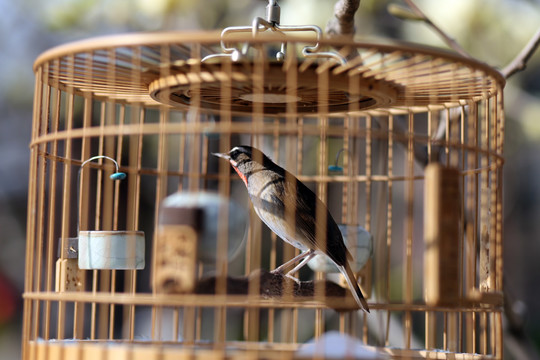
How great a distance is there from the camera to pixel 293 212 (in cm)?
547

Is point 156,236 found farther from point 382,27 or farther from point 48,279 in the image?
point 382,27

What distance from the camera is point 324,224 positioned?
17.7 ft

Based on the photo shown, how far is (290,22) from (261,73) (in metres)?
3.72

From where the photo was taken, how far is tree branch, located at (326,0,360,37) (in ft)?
19.4

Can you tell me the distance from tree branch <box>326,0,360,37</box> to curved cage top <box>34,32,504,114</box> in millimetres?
833

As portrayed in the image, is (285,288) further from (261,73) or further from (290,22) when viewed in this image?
(290,22)

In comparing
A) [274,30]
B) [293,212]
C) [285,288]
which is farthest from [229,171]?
[274,30]

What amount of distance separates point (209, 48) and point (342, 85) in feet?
2.52

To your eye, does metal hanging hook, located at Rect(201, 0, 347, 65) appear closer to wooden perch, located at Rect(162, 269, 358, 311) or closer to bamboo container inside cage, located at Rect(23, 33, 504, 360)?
bamboo container inside cage, located at Rect(23, 33, 504, 360)

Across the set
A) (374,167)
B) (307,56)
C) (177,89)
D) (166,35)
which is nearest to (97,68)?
(177,89)

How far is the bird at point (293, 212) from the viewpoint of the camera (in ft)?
17.7

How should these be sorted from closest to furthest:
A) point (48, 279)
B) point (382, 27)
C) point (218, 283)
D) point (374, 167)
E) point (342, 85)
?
point (218, 283) → point (342, 85) → point (48, 279) → point (382, 27) → point (374, 167)

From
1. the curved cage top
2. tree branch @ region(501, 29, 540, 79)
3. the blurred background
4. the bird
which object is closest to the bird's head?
the bird

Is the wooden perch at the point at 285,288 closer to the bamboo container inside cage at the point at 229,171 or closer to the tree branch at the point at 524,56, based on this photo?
the bamboo container inside cage at the point at 229,171
